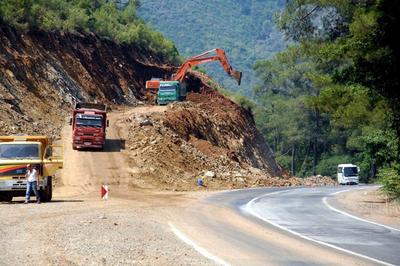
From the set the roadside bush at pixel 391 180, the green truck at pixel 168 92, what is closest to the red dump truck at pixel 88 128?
the green truck at pixel 168 92

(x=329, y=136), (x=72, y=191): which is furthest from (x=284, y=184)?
(x=329, y=136)

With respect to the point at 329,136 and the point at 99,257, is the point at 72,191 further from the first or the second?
the point at 329,136

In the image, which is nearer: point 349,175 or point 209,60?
point 209,60

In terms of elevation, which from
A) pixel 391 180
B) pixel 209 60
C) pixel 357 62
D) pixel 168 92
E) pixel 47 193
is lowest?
pixel 47 193

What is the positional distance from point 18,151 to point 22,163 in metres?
1.01

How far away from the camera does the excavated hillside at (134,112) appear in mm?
46188

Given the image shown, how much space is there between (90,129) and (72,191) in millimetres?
8747

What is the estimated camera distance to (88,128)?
1809 inches

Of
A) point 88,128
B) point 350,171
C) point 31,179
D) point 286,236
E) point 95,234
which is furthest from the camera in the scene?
point 350,171

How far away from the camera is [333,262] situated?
13.7m

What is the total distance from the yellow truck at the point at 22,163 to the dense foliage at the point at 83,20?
30.2 metres

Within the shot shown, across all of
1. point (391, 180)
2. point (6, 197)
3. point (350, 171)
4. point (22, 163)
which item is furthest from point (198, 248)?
point (350, 171)

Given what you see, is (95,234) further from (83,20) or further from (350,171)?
(350,171)

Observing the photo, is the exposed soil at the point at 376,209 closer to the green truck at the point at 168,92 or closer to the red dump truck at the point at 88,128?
the red dump truck at the point at 88,128
